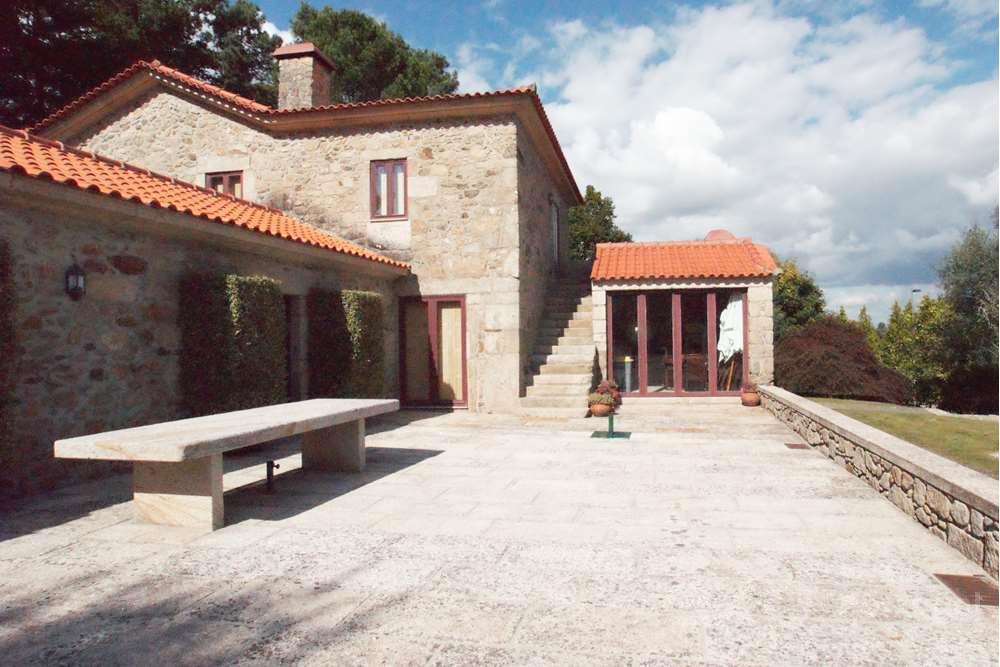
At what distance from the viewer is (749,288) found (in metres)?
12.5

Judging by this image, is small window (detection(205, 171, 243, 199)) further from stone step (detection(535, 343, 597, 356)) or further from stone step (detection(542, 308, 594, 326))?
stone step (detection(542, 308, 594, 326))

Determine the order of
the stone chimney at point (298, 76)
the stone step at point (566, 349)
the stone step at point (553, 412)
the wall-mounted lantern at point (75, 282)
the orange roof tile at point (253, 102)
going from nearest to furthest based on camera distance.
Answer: the wall-mounted lantern at point (75, 282), the stone step at point (553, 412), the orange roof tile at point (253, 102), the stone step at point (566, 349), the stone chimney at point (298, 76)

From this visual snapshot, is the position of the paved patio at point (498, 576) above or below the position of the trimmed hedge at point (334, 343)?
below

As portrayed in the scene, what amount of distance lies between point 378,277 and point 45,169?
6.08 metres

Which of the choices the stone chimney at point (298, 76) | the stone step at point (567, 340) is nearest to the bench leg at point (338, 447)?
the stone step at point (567, 340)

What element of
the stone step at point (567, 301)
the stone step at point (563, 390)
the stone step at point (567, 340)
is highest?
the stone step at point (567, 301)

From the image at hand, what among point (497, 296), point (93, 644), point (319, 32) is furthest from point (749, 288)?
point (319, 32)

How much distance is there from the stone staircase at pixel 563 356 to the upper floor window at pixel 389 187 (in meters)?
3.85

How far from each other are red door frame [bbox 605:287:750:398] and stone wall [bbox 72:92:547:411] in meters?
2.10

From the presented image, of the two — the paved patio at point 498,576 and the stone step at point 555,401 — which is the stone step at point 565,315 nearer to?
the stone step at point 555,401

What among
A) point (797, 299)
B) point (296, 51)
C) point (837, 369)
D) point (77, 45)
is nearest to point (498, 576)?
point (837, 369)

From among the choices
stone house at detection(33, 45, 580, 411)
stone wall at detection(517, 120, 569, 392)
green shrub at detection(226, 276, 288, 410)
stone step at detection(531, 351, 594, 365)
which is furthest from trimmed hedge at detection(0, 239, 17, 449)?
stone step at detection(531, 351, 594, 365)

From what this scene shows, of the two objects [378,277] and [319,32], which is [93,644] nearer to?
[378,277]

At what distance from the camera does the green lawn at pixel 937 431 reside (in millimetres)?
6492
